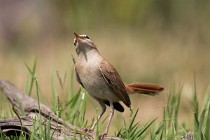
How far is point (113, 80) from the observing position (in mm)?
5809

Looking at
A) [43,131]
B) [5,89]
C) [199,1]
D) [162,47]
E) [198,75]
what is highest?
[199,1]

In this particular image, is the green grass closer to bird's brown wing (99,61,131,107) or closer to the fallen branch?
the fallen branch

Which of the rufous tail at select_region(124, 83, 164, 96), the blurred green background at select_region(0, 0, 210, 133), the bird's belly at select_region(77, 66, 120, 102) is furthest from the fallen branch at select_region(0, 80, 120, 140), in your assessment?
the blurred green background at select_region(0, 0, 210, 133)

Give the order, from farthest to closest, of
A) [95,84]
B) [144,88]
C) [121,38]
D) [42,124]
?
[121,38] → [144,88] → [95,84] → [42,124]

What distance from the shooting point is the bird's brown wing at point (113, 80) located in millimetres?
5734

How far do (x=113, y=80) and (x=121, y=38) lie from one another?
613 centimetres

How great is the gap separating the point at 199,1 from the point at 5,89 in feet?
19.9

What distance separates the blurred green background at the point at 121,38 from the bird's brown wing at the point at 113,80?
2.27 m

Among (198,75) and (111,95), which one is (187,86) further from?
(111,95)

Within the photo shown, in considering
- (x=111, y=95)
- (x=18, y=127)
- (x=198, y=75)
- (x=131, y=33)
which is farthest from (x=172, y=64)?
(x=18, y=127)

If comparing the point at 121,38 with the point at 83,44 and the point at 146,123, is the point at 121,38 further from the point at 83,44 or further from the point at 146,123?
the point at 146,123

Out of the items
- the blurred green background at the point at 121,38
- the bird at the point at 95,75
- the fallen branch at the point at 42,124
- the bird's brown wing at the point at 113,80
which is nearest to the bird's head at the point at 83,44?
the bird at the point at 95,75

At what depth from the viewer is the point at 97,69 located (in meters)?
5.68

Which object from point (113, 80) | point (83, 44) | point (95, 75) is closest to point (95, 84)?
point (95, 75)
